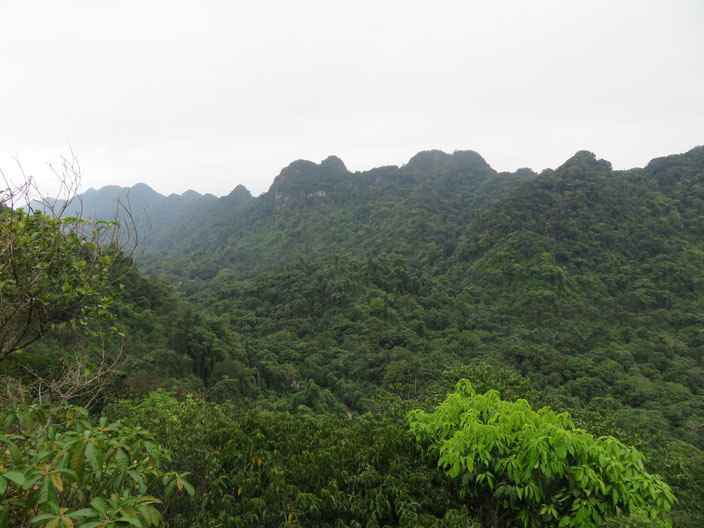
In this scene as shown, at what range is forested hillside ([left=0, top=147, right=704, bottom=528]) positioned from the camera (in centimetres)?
278

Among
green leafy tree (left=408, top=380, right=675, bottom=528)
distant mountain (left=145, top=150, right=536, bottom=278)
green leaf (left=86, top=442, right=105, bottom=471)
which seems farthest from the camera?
distant mountain (left=145, top=150, right=536, bottom=278)

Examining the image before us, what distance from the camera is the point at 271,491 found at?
2889mm

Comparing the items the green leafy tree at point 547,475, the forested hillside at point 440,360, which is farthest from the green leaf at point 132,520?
the green leafy tree at point 547,475

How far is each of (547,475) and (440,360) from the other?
19222 mm

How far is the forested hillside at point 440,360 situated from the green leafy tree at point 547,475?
2 cm

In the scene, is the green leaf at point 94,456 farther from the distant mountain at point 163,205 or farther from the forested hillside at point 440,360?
the distant mountain at point 163,205

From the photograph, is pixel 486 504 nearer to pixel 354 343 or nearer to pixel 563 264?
pixel 354 343

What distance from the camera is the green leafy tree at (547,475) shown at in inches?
98.9

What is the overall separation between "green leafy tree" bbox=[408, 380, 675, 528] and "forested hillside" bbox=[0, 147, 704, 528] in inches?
0.8

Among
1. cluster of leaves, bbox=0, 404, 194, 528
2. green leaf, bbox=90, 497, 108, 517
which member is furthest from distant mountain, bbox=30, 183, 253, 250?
green leaf, bbox=90, 497, 108, 517

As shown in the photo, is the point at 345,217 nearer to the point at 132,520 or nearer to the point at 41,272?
the point at 41,272

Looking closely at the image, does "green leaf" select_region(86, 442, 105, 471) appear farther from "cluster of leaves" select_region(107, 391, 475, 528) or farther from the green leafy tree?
the green leafy tree

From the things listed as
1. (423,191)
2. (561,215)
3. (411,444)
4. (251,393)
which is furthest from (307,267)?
(423,191)

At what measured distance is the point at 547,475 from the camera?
2.50 m
